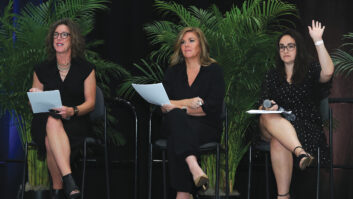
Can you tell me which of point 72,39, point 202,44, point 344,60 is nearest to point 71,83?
point 72,39

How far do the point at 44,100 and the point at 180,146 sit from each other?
0.89m

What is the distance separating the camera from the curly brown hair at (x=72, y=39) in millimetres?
3535

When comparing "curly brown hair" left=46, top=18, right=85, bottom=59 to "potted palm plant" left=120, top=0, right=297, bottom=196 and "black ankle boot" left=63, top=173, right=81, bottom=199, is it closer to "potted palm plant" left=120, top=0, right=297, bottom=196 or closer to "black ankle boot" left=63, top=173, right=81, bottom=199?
"potted palm plant" left=120, top=0, right=297, bottom=196

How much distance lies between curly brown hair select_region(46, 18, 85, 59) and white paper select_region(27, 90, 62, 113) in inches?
22.7

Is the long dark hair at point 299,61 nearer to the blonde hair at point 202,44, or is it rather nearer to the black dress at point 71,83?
the blonde hair at point 202,44

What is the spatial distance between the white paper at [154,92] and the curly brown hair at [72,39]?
74 cm

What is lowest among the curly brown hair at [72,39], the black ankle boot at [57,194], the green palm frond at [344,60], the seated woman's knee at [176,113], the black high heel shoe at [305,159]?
the black ankle boot at [57,194]

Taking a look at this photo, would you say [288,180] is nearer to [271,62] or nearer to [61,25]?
[271,62]

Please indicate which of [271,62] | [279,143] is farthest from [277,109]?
[271,62]

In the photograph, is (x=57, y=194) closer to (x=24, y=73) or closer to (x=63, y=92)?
(x=63, y=92)

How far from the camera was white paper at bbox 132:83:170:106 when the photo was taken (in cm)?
302

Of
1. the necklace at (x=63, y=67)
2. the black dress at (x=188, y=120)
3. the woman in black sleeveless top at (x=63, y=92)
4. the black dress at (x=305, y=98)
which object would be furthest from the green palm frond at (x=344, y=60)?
the necklace at (x=63, y=67)

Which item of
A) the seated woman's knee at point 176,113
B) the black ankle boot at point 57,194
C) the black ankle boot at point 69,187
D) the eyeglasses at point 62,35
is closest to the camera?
the black ankle boot at point 69,187

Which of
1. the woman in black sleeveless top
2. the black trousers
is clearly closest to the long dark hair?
the black trousers
